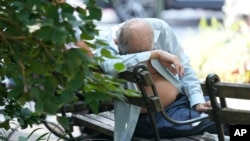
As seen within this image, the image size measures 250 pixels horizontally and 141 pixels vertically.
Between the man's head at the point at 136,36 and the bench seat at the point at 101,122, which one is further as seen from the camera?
the bench seat at the point at 101,122

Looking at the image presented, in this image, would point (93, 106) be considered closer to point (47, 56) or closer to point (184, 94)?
point (47, 56)

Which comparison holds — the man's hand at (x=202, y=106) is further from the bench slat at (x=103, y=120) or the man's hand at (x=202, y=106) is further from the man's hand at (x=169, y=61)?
the bench slat at (x=103, y=120)

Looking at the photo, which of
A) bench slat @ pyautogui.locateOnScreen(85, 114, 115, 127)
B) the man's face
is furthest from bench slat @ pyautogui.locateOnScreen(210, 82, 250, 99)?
bench slat @ pyautogui.locateOnScreen(85, 114, 115, 127)

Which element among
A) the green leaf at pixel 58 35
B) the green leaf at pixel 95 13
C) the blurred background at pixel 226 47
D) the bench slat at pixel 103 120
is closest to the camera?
the green leaf at pixel 58 35

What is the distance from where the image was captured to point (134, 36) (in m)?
3.83

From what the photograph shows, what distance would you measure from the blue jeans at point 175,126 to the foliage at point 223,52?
3.06m

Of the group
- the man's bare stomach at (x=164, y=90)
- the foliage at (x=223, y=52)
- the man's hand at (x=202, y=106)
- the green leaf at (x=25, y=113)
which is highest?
the green leaf at (x=25, y=113)

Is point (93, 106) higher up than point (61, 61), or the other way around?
point (61, 61)

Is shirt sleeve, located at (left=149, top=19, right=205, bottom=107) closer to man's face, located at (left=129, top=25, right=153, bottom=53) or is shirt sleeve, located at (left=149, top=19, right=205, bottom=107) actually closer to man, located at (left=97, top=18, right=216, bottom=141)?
man, located at (left=97, top=18, right=216, bottom=141)

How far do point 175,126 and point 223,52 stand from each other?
3.68m

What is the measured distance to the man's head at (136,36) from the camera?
151 inches

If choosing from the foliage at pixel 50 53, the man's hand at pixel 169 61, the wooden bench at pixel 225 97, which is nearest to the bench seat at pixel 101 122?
the man's hand at pixel 169 61

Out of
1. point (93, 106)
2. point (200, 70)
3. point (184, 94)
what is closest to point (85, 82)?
point (93, 106)

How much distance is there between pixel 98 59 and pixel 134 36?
1390mm
